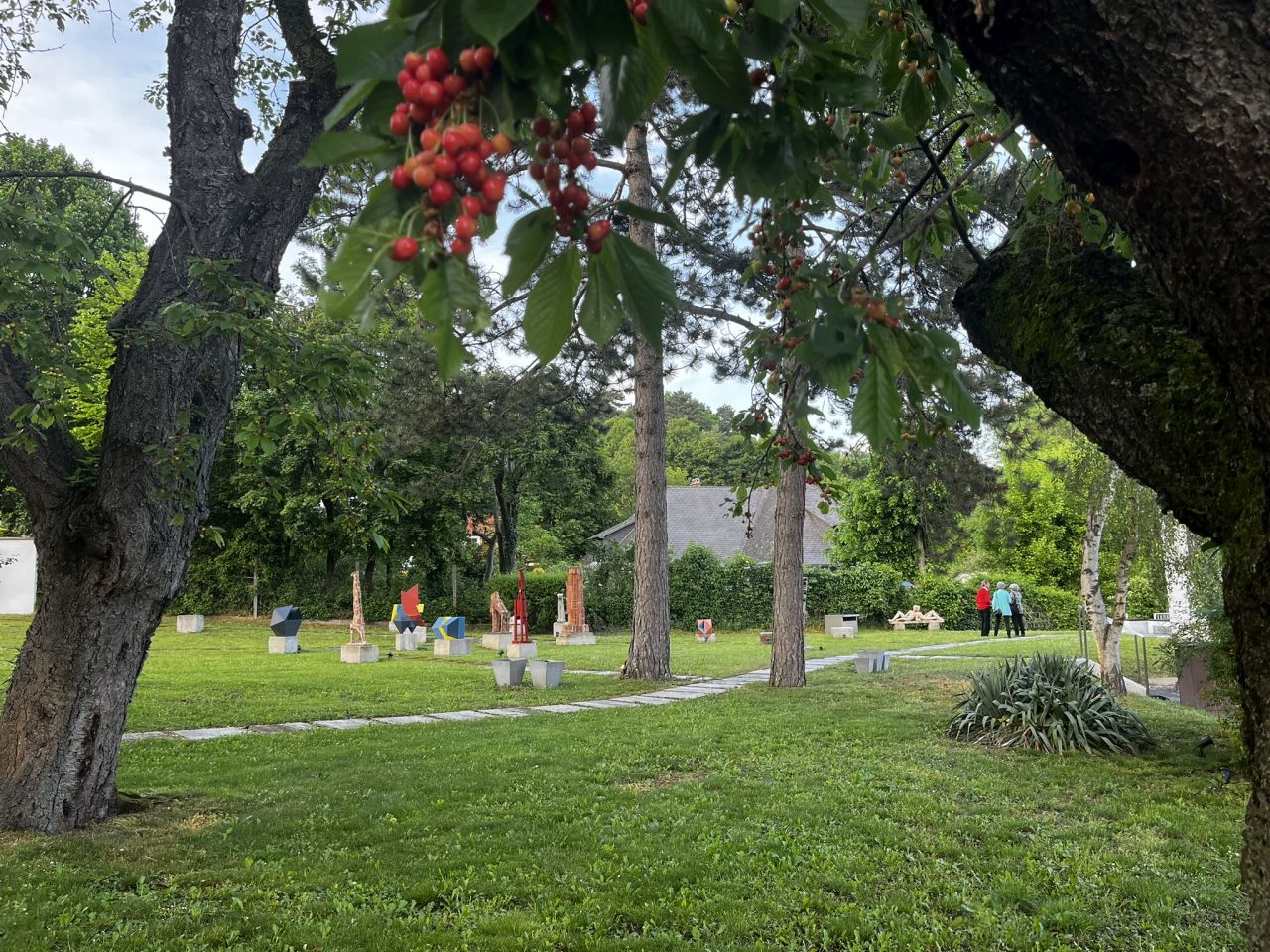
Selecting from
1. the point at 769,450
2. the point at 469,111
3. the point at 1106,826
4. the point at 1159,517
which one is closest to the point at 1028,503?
the point at 1159,517

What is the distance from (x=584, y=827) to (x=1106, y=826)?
3.01 meters

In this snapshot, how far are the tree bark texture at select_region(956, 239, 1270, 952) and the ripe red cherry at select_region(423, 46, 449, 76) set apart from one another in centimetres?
115

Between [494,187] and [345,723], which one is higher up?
[494,187]

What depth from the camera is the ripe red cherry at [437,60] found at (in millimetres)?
796

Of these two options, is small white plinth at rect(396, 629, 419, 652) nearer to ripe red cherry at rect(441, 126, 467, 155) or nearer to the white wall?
the white wall

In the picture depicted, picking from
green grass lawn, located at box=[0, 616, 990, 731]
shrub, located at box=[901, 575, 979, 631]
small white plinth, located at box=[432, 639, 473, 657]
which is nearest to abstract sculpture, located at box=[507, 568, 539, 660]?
green grass lawn, located at box=[0, 616, 990, 731]

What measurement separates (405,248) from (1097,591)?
37.9 ft

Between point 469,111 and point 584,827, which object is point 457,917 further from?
point 469,111

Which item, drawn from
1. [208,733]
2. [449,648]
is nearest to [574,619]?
[449,648]

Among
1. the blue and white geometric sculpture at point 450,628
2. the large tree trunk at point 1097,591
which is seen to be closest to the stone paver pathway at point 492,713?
the large tree trunk at point 1097,591

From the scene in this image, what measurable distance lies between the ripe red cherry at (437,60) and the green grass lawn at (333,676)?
9271mm

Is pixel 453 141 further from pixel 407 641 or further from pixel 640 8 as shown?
pixel 407 641

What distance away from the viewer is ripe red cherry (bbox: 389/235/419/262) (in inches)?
30.5

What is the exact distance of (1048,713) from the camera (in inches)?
292
